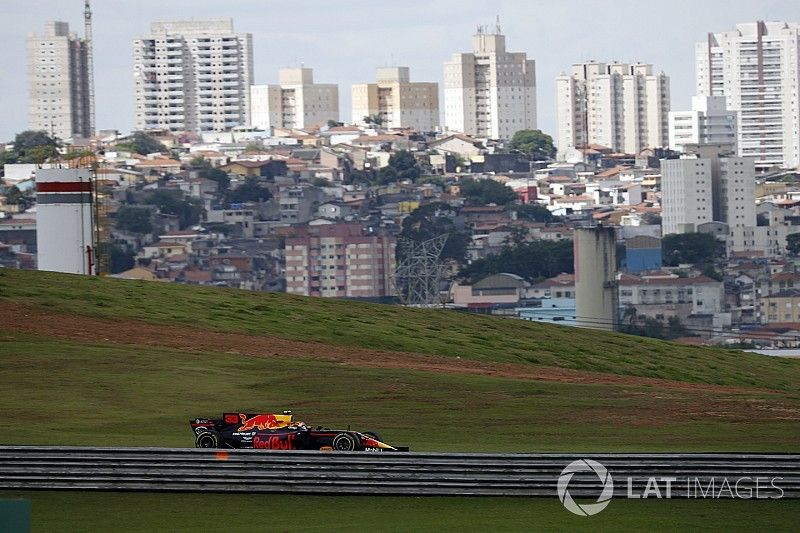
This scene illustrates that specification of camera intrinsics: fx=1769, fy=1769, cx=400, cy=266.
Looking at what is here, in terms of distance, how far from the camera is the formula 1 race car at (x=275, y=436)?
23.7 m

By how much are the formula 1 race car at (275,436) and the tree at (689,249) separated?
17171 cm

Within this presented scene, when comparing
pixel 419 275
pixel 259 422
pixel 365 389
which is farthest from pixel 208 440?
pixel 419 275

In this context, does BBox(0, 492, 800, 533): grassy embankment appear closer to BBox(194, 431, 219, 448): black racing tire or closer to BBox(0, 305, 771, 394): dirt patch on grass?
BBox(194, 431, 219, 448): black racing tire

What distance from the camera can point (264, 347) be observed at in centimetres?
4128

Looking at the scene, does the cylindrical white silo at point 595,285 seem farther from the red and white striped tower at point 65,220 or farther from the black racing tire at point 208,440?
the black racing tire at point 208,440

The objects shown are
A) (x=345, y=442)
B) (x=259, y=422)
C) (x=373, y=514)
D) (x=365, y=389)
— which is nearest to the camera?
(x=373, y=514)

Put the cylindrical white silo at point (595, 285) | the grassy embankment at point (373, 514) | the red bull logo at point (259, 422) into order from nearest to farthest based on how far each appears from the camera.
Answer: the grassy embankment at point (373, 514), the red bull logo at point (259, 422), the cylindrical white silo at point (595, 285)

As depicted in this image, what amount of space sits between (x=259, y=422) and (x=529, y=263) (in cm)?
17047

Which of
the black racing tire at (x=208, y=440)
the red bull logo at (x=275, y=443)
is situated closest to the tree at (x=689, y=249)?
the black racing tire at (x=208, y=440)

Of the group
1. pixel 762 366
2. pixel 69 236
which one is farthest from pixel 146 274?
pixel 762 366

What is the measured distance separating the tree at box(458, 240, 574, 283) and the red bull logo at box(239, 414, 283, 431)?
545 feet

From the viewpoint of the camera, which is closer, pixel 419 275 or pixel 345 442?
pixel 345 442

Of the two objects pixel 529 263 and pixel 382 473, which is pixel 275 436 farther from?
pixel 529 263

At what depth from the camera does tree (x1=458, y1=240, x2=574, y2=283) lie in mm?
192125
